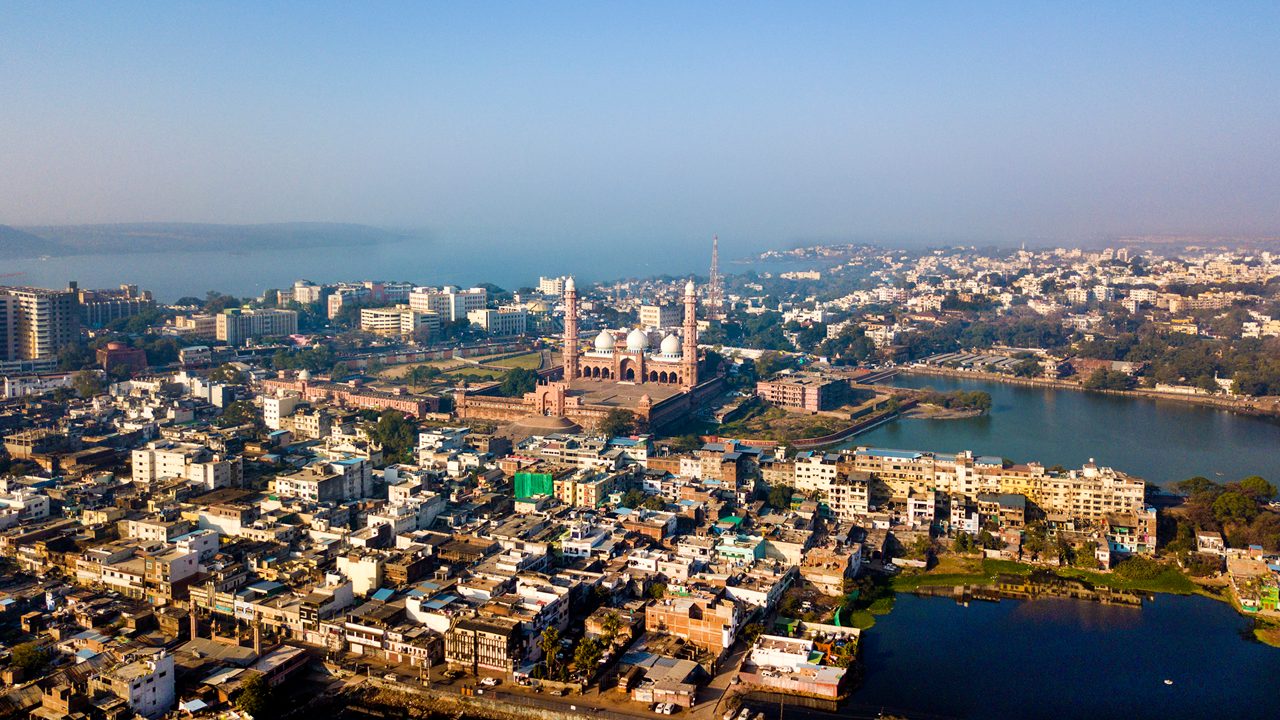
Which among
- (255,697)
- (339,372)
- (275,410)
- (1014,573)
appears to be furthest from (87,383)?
(1014,573)

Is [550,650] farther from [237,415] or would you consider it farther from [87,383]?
[87,383]

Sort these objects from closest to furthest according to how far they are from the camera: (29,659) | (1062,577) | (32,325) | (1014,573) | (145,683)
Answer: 1. (145,683)
2. (29,659)
3. (1062,577)
4. (1014,573)
5. (32,325)

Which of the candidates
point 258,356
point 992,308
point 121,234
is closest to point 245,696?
point 258,356

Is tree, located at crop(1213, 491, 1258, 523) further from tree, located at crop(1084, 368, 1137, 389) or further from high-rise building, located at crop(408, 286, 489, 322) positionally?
high-rise building, located at crop(408, 286, 489, 322)

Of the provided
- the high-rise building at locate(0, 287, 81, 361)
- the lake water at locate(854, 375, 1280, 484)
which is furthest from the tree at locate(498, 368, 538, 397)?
the high-rise building at locate(0, 287, 81, 361)

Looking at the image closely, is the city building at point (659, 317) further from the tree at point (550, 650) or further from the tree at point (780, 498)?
the tree at point (550, 650)

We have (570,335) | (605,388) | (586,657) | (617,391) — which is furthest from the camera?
(570,335)
